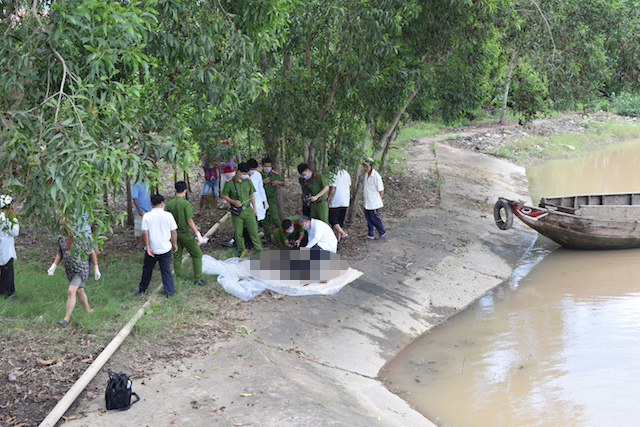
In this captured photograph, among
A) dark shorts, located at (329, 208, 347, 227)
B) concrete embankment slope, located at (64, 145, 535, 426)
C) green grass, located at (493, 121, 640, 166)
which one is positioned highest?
green grass, located at (493, 121, 640, 166)

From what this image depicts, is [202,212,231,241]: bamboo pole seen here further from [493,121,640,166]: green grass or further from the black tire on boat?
[493,121,640,166]: green grass

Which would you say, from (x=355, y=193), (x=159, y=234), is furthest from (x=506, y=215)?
(x=159, y=234)

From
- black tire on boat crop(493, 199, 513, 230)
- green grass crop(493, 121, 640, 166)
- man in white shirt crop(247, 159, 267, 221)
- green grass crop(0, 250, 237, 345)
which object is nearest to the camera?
green grass crop(0, 250, 237, 345)

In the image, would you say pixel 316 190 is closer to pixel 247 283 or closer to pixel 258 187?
pixel 258 187

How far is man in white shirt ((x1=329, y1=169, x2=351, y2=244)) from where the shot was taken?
12.3m

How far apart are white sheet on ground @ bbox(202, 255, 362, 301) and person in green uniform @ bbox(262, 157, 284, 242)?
2.06 m

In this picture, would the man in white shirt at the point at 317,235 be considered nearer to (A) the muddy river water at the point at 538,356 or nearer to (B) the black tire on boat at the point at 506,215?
(A) the muddy river water at the point at 538,356

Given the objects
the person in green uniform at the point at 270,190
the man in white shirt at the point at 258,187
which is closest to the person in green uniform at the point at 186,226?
the man in white shirt at the point at 258,187

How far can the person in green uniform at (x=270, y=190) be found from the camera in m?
12.2

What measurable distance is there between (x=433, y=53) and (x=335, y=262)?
5426 mm

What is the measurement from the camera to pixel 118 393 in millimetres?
6051

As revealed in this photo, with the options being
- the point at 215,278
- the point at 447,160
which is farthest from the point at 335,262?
the point at 447,160

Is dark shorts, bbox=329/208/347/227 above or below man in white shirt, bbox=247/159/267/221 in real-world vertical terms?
below

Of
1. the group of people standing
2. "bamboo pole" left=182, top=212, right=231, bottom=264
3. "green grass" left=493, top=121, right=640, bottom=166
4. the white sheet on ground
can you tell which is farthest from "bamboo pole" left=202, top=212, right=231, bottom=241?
"green grass" left=493, top=121, right=640, bottom=166
